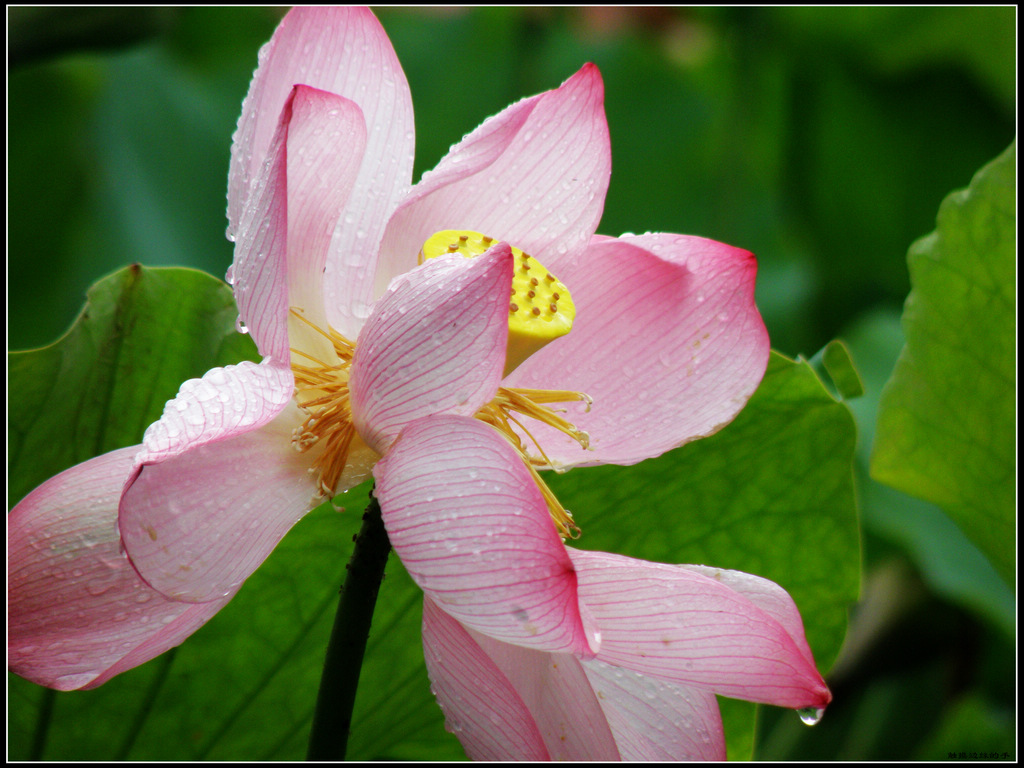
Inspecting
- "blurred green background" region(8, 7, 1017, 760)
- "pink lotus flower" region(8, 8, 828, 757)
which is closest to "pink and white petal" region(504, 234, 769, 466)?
"pink lotus flower" region(8, 8, 828, 757)

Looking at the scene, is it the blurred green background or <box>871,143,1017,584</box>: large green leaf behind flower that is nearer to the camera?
<box>871,143,1017,584</box>: large green leaf behind flower

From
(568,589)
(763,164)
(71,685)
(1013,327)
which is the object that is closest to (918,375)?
(1013,327)

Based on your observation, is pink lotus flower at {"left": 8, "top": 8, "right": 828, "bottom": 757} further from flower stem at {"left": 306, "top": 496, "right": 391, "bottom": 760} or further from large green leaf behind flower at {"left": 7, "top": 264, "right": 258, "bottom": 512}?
large green leaf behind flower at {"left": 7, "top": 264, "right": 258, "bottom": 512}

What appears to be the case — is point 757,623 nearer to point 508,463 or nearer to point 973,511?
point 508,463

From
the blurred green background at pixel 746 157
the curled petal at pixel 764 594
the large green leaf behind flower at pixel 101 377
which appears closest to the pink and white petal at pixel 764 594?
the curled petal at pixel 764 594

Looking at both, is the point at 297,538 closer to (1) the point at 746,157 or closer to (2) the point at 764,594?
(2) the point at 764,594
